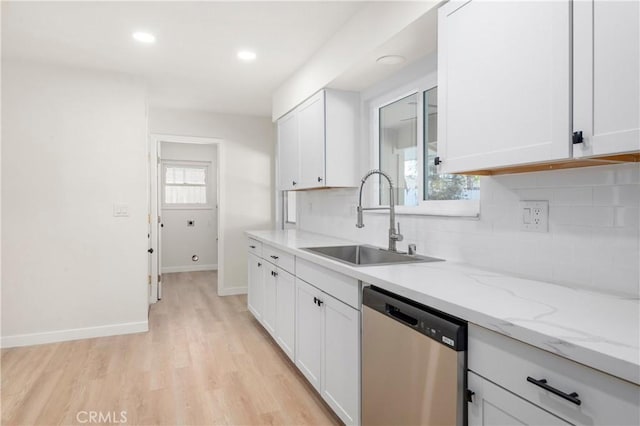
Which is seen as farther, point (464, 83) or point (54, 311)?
point (54, 311)

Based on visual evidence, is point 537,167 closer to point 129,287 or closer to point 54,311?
point 129,287

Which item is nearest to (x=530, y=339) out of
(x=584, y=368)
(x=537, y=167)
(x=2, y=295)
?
(x=584, y=368)

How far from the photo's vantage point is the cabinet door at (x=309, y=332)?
220 centimetres

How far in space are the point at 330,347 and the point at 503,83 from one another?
1.50 meters

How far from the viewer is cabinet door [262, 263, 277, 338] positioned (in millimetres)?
3041

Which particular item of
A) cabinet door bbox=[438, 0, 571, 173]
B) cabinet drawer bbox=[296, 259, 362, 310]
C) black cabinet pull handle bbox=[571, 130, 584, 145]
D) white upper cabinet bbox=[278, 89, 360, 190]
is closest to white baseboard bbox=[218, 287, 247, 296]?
white upper cabinet bbox=[278, 89, 360, 190]

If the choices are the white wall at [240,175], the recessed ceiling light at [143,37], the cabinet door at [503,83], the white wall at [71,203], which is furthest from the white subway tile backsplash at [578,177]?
the white wall at [240,175]

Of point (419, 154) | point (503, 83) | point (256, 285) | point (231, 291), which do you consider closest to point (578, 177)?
point (503, 83)

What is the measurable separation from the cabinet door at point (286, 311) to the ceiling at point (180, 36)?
5.70ft

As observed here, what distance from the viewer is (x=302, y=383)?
2523mm

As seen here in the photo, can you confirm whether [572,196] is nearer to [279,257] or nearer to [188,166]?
[279,257]

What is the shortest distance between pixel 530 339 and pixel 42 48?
3746mm

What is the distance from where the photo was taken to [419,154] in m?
2.43

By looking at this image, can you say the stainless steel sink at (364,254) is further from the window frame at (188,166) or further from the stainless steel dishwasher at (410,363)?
the window frame at (188,166)
